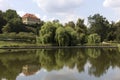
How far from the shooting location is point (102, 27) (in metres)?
110

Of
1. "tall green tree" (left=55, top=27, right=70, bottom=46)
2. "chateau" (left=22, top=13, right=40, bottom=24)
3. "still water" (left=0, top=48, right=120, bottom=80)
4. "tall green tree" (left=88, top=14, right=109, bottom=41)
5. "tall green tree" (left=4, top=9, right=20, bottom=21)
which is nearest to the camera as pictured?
"still water" (left=0, top=48, right=120, bottom=80)

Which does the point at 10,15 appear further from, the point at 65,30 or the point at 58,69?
the point at 58,69

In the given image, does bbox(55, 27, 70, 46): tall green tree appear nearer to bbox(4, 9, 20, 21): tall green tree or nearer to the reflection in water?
bbox(4, 9, 20, 21): tall green tree

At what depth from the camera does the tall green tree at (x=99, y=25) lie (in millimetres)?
108188

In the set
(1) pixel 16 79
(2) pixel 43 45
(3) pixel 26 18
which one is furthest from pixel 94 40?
(1) pixel 16 79

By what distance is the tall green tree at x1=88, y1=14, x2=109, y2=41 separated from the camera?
355 ft

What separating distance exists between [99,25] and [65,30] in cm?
4673

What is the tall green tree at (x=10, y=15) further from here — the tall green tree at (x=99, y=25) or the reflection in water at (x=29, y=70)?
the reflection in water at (x=29, y=70)

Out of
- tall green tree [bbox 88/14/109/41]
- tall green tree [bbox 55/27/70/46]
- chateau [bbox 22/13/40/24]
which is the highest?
chateau [bbox 22/13/40/24]

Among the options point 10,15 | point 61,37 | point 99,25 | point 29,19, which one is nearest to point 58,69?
point 61,37

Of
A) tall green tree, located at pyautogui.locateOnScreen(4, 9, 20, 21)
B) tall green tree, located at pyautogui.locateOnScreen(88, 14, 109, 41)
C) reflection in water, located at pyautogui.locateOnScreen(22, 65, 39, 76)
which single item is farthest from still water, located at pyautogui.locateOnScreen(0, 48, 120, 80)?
tall green tree, located at pyautogui.locateOnScreen(88, 14, 109, 41)

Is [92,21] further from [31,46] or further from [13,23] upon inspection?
[31,46]

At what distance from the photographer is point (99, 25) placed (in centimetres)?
11062

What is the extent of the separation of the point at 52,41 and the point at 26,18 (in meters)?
73.7
